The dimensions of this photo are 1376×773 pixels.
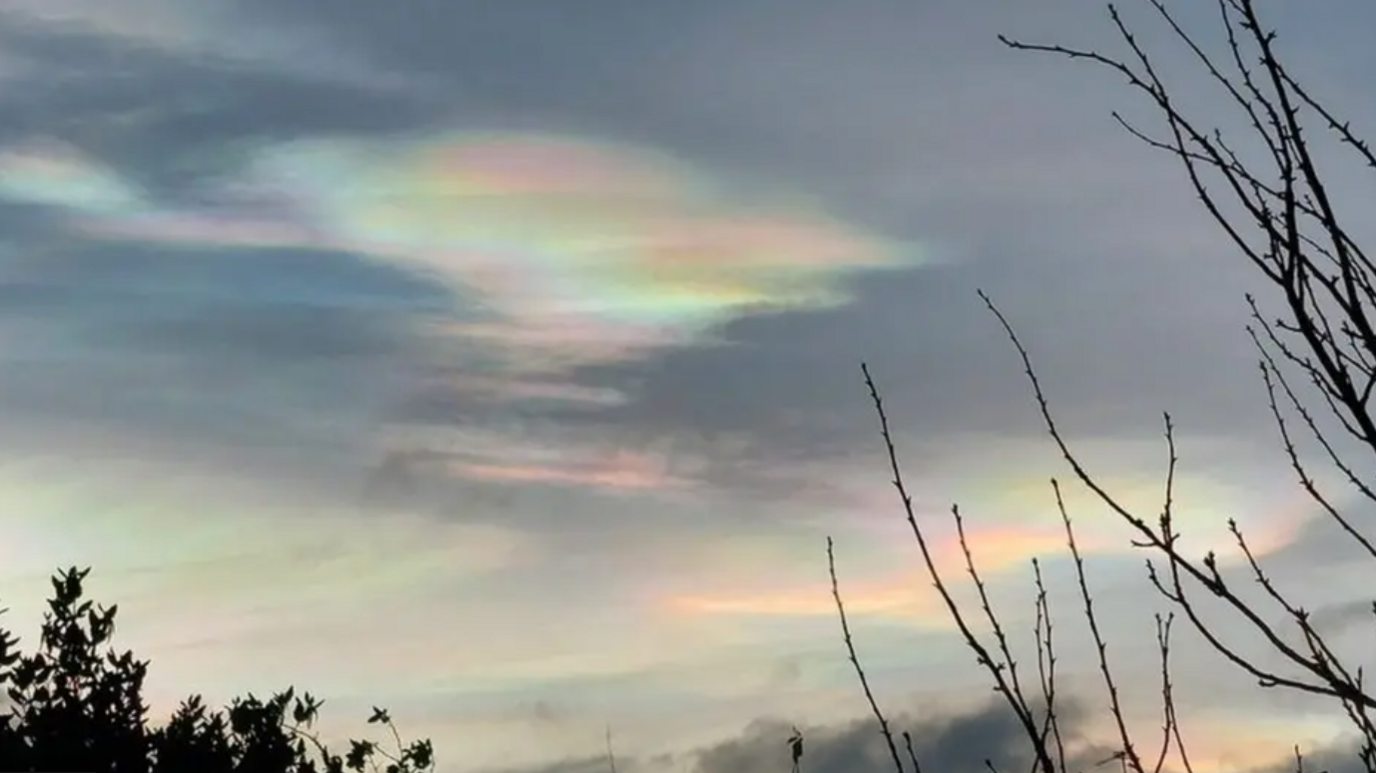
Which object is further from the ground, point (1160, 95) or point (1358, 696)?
point (1160, 95)

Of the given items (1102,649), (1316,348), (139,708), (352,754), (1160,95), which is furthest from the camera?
(352,754)

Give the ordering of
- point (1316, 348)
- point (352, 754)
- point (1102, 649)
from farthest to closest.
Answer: point (352, 754) < point (1102, 649) < point (1316, 348)

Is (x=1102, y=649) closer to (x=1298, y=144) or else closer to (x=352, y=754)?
(x=1298, y=144)

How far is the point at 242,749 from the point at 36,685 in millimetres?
2051

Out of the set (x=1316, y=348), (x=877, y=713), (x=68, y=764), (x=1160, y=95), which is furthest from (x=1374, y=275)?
(x=68, y=764)

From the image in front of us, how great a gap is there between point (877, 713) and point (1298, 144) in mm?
2642

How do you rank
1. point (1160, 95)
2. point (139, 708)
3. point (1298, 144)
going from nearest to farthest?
point (1298, 144) → point (1160, 95) → point (139, 708)

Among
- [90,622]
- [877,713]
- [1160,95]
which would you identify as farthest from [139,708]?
[1160,95]

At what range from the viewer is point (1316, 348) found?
15.4 feet

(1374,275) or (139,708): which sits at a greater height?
(139,708)

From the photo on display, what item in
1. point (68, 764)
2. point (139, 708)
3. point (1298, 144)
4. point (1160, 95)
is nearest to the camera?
point (1298, 144)

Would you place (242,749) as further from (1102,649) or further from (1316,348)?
(1316,348)

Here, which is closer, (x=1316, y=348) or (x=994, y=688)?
(x=1316, y=348)

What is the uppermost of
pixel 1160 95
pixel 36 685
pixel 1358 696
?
pixel 36 685
